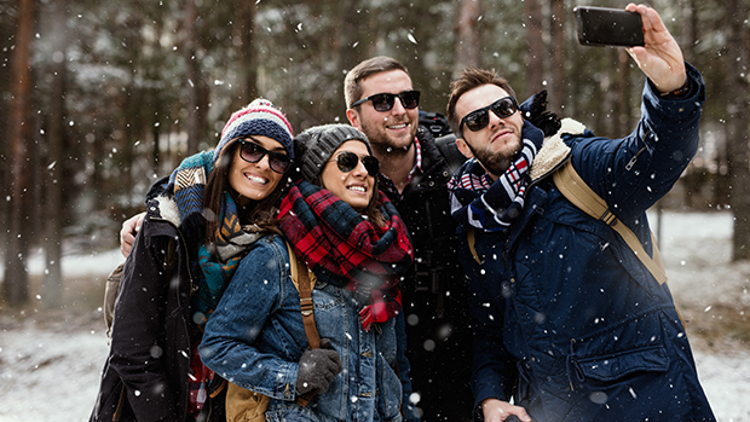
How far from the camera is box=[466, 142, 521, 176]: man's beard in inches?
103

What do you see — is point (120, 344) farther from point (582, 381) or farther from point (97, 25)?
point (97, 25)

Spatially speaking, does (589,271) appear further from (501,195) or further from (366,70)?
(366,70)

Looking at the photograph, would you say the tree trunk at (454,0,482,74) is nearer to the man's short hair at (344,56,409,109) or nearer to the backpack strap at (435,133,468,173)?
the man's short hair at (344,56,409,109)

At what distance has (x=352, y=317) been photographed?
230cm

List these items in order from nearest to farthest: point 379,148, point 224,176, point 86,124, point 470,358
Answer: point 224,176 < point 470,358 < point 379,148 < point 86,124

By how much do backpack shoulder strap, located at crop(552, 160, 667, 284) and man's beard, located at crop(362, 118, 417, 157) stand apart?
1375 millimetres

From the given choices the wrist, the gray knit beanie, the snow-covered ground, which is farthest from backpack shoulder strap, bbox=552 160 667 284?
the snow-covered ground

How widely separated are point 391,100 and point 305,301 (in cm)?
187

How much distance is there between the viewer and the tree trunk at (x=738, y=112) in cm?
1011

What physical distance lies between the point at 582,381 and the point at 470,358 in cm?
101

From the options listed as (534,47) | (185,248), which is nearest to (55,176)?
(185,248)

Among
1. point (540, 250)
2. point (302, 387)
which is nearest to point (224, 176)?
point (302, 387)

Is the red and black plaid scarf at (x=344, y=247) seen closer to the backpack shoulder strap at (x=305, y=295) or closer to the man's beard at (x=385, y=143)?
the backpack shoulder strap at (x=305, y=295)

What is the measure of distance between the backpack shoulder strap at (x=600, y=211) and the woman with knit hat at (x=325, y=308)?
0.91 meters
